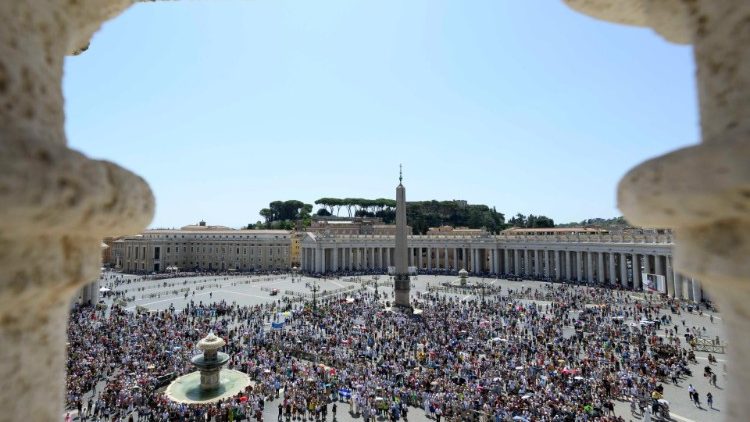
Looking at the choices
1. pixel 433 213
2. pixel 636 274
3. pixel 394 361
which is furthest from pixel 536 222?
pixel 394 361

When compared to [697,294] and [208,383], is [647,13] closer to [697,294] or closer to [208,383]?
[208,383]

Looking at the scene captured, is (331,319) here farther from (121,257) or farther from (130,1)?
(121,257)

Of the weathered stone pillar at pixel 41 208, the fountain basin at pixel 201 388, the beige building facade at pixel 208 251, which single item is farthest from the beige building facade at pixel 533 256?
the weathered stone pillar at pixel 41 208

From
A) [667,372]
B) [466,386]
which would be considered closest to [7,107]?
[466,386]

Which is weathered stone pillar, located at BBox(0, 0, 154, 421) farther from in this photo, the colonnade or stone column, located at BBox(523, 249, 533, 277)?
stone column, located at BBox(523, 249, 533, 277)

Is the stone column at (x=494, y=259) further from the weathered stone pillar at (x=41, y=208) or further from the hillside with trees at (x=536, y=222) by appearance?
the weathered stone pillar at (x=41, y=208)

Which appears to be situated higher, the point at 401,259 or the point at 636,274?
the point at 401,259
